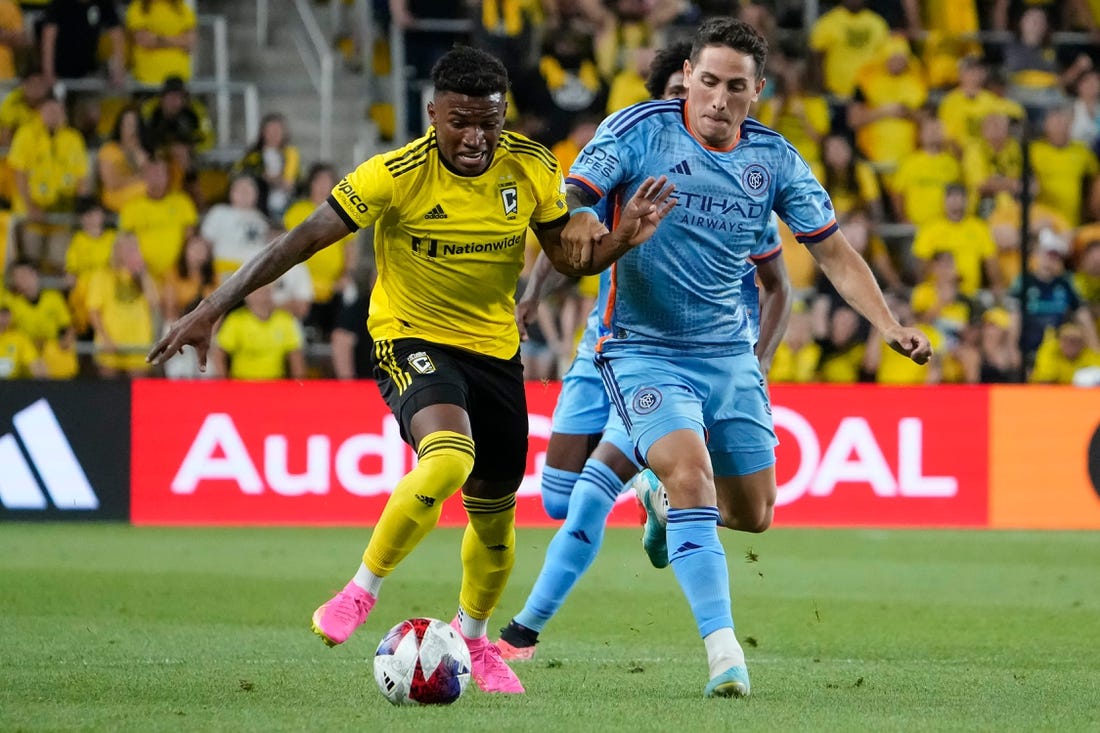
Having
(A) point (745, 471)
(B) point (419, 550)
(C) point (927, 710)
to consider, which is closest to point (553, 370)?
(B) point (419, 550)

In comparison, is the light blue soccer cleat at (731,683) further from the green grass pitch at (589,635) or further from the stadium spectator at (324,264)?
the stadium spectator at (324,264)

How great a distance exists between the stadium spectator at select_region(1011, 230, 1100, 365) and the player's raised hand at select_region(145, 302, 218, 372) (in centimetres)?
1069

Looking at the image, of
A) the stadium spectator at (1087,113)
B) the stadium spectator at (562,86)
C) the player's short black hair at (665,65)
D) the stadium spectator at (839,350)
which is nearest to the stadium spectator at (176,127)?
the stadium spectator at (562,86)

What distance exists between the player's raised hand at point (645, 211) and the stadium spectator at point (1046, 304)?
9.98 m

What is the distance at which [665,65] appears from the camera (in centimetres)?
789

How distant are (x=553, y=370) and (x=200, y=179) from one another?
391cm

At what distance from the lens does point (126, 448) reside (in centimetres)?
1342

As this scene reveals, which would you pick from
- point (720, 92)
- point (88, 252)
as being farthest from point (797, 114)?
point (720, 92)

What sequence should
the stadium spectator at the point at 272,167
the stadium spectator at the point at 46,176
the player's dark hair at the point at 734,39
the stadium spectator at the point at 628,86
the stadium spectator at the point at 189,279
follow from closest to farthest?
the player's dark hair at the point at 734,39 → the stadium spectator at the point at 189,279 → the stadium spectator at the point at 272,167 → the stadium spectator at the point at 46,176 → the stadium spectator at the point at 628,86

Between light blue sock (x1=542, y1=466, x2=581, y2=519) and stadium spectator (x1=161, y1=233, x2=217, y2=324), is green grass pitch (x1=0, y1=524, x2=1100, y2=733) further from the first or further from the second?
stadium spectator (x1=161, y1=233, x2=217, y2=324)

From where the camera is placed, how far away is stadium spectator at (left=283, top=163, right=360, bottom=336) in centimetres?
1505

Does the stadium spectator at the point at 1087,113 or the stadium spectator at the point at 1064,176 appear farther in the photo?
the stadium spectator at the point at 1087,113

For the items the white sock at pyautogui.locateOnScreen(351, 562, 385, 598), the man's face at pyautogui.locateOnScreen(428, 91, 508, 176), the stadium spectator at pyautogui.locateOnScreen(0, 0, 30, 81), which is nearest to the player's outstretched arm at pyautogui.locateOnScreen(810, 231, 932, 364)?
the man's face at pyautogui.locateOnScreen(428, 91, 508, 176)

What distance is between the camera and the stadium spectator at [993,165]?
16.3 meters
